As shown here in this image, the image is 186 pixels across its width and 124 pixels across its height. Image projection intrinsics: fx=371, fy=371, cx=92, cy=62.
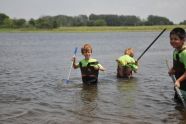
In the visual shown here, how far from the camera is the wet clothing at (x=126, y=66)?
15109mm

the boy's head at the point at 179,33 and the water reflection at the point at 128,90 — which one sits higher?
the boy's head at the point at 179,33

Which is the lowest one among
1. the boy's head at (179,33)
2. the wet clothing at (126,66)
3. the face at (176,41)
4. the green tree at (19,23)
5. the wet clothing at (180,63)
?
the green tree at (19,23)

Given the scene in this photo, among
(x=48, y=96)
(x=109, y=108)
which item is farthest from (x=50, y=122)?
(x=48, y=96)

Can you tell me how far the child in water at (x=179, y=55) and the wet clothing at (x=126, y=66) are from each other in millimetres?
6372

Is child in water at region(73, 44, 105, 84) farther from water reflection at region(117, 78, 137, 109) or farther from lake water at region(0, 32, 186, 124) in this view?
water reflection at region(117, 78, 137, 109)

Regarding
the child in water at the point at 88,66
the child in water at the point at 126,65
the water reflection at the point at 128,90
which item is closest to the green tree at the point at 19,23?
the child in water at the point at 126,65

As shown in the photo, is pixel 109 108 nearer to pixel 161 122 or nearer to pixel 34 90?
pixel 161 122

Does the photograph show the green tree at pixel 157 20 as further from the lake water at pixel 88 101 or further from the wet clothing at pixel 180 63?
the wet clothing at pixel 180 63

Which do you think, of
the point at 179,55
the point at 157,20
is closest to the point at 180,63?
the point at 179,55

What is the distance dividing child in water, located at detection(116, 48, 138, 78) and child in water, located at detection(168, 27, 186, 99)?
20.9ft

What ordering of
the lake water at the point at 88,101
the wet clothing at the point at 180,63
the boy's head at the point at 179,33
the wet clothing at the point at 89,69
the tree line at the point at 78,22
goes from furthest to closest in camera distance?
the tree line at the point at 78,22 < the wet clothing at the point at 89,69 < the lake water at the point at 88,101 < the wet clothing at the point at 180,63 < the boy's head at the point at 179,33

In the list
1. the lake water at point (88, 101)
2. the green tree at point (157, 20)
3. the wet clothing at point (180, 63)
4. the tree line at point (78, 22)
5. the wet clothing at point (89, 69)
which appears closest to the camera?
the wet clothing at point (180, 63)

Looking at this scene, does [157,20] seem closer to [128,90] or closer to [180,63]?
[128,90]

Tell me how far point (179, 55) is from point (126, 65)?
6706 millimetres
